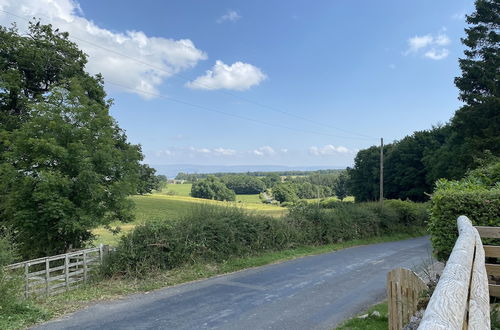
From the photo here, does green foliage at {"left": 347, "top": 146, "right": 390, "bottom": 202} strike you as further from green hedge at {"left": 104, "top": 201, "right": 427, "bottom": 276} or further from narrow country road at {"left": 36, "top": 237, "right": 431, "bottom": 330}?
narrow country road at {"left": 36, "top": 237, "right": 431, "bottom": 330}

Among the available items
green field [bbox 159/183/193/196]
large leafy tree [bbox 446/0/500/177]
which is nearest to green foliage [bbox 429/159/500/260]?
large leafy tree [bbox 446/0/500/177]

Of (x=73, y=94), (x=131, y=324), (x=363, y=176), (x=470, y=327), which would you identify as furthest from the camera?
(x=363, y=176)

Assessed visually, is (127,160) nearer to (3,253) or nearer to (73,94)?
(73,94)

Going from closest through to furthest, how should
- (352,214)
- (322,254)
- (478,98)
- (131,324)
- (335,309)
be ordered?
(131,324) → (335,309) → (322,254) → (352,214) → (478,98)

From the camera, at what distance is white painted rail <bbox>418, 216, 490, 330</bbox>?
3.59 feet

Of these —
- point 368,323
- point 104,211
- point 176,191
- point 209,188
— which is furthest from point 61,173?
point 176,191

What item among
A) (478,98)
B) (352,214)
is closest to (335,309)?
(352,214)

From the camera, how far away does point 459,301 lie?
4.10 feet

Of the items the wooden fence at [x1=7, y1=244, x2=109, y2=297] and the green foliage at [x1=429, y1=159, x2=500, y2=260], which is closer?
the green foliage at [x1=429, y1=159, x2=500, y2=260]

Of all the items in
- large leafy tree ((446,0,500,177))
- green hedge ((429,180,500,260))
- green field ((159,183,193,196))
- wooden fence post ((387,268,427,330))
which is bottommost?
green field ((159,183,193,196))

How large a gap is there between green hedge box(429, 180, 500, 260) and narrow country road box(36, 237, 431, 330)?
2239mm

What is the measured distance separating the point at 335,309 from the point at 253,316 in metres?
1.79

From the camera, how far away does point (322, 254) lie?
14.7 m

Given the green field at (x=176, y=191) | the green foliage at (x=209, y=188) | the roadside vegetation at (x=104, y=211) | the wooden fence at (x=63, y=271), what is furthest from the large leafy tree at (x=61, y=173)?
the green field at (x=176, y=191)
